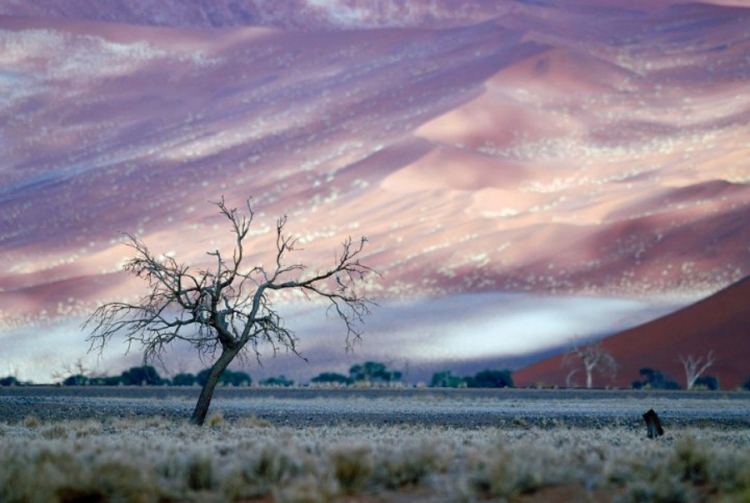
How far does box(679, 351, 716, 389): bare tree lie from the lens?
9144 cm

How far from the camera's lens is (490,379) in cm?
9219

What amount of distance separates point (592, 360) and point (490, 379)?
1100cm

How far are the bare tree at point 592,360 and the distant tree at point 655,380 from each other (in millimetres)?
2897

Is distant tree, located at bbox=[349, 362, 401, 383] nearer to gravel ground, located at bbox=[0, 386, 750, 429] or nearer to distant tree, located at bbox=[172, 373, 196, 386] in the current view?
distant tree, located at bbox=[172, 373, 196, 386]

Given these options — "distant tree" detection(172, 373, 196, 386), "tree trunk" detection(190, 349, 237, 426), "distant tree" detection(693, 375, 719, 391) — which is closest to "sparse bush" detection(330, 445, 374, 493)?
"tree trunk" detection(190, 349, 237, 426)

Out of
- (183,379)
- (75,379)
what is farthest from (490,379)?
(75,379)

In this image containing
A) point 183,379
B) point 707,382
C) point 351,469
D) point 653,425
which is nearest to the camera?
point 351,469

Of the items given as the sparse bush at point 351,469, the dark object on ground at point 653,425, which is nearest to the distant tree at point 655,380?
the dark object on ground at point 653,425

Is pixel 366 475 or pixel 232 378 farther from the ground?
pixel 232 378

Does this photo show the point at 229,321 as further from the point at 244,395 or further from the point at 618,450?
the point at 244,395

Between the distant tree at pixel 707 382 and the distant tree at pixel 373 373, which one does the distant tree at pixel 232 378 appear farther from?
the distant tree at pixel 707 382

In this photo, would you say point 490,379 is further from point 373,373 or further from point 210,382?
point 210,382

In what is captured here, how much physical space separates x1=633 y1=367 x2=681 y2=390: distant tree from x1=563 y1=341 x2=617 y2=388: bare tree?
2.90 meters

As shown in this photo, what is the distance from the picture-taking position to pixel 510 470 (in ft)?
43.2
